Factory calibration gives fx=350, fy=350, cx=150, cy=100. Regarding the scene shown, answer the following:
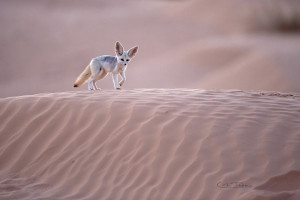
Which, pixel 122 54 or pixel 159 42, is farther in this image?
pixel 159 42

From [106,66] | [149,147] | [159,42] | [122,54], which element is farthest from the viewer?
[159,42]

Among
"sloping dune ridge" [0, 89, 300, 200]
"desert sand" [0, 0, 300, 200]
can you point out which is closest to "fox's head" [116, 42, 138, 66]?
"desert sand" [0, 0, 300, 200]

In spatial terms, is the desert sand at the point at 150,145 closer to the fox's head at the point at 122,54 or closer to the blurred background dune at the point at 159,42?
the fox's head at the point at 122,54

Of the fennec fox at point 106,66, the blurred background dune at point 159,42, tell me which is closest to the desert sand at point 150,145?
the fennec fox at point 106,66

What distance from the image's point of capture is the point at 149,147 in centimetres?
458

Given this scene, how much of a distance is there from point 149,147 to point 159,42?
20.7m

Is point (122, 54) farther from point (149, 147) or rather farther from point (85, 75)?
point (149, 147)

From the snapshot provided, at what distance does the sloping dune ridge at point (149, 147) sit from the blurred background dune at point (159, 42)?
11099 mm

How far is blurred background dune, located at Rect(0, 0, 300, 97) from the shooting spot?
1834 centimetres

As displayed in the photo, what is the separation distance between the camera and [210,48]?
2222cm

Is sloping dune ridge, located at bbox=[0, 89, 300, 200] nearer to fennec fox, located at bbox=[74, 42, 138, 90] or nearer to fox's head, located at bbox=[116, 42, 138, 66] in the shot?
fennec fox, located at bbox=[74, 42, 138, 90]

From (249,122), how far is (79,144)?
95.0 inches

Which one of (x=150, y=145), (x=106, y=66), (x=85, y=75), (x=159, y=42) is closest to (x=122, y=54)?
(x=106, y=66)

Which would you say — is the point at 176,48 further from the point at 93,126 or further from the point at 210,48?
the point at 93,126
